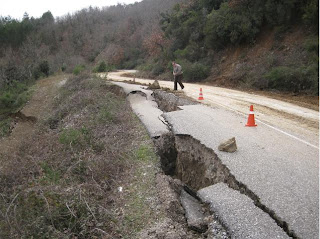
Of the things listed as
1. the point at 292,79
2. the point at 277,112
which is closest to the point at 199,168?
the point at 277,112

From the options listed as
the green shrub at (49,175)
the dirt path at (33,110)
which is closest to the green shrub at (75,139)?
the green shrub at (49,175)

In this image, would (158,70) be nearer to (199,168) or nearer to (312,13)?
(312,13)

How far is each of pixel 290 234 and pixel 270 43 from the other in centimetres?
1560

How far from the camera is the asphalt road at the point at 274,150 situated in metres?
4.05

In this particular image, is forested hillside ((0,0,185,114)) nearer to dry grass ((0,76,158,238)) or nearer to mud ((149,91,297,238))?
dry grass ((0,76,158,238))

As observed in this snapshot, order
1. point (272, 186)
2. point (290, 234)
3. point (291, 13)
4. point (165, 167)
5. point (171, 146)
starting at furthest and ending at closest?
point (291, 13)
point (171, 146)
point (165, 167)
point (272, 186)
point (290, 234)

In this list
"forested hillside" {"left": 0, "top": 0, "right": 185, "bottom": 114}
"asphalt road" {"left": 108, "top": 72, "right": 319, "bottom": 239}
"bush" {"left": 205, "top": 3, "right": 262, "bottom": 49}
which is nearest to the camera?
"asphalt road" {"left": 108, "top": 72, "right": 319, "bottom": 239}

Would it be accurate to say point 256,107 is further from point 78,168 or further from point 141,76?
point 141,76

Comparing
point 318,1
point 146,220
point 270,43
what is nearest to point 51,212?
point 146,220

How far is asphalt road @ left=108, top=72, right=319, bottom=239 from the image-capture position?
4.05 metres

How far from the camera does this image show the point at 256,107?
10.3 metres

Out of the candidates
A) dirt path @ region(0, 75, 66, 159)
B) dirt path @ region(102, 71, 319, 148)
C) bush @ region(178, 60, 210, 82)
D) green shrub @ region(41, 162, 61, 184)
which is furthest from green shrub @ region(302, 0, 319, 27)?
dirt path @ region(0, 75, 66, 159)

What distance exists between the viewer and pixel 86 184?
4934 mm

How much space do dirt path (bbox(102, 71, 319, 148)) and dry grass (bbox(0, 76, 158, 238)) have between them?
3.47 meters
